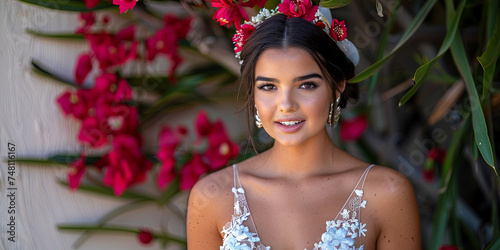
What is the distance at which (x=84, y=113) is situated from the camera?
249 centimetres

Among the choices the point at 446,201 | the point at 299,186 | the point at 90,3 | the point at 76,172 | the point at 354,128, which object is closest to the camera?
the point at 299,186

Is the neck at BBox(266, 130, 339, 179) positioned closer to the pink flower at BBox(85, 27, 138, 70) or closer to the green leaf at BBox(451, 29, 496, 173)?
the green leaf at BBox(451, 29, 496, 173)

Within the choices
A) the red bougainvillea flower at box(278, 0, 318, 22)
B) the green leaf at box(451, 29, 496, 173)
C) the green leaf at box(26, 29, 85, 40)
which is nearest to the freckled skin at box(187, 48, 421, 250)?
the red bougainvillea flower at box(278, 0, 318, 22)

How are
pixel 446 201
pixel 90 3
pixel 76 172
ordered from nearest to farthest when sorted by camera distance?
pixel 446 201 < pixel 90 3 < pixel 76 172

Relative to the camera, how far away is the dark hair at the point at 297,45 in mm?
1619

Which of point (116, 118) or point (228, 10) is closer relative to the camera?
point (228, 10)

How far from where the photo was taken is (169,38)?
8.17 feet

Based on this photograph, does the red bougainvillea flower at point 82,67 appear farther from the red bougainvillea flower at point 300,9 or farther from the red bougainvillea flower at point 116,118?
the red bougainvillea flower at point 300,9

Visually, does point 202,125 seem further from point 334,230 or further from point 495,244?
point 495,244

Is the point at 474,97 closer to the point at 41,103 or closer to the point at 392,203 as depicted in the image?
the point at 392,203

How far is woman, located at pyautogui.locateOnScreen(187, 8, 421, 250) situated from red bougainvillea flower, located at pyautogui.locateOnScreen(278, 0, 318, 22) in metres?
0.02

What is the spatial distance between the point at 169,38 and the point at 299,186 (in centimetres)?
107

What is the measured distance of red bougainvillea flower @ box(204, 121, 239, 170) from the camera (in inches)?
94.3

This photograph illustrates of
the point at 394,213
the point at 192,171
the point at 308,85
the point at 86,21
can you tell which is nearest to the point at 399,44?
the point at 308,85
